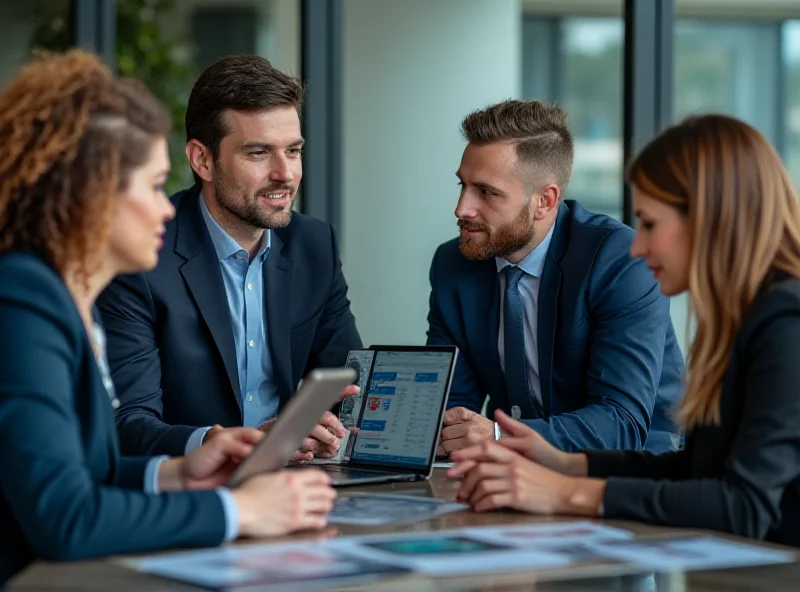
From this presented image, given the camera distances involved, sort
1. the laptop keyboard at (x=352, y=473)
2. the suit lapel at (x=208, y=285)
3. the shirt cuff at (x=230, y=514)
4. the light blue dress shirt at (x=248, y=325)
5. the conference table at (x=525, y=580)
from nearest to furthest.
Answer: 1. the conference table at (x=525, y=580)
2. the shirt cuff at (x=230, y=514)
3. the laptop keyboard at (x=352, y=473)
4. the suit lapel at (x=208, y=285)
5. the light blue dress shirt at (x=248, y=325)

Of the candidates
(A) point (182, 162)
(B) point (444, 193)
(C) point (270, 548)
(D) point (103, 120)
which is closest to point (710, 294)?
(C) point (270, 548)

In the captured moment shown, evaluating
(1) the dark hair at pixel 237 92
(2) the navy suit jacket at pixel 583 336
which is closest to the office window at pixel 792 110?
(2) the navy suit jacket at pixel 583 336

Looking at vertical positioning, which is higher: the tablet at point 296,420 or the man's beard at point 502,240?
the man's beard at point 502,240

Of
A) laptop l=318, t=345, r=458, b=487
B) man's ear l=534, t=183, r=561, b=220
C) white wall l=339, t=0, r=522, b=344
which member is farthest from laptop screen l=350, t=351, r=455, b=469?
white wall l=339, t=0, r=522, b=344

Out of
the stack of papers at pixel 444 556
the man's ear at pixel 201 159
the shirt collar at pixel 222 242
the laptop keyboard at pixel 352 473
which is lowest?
the laptop keyboard at pixel 352 473

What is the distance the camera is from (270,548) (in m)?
1.74

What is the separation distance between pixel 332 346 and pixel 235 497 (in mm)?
1645

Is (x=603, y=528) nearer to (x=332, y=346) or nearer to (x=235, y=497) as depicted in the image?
(x=235, y=497)

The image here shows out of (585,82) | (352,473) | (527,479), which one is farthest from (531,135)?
(585,82)

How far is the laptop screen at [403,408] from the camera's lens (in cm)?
252

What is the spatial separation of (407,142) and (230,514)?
381 cm

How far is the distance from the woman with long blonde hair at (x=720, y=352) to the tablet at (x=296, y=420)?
1.03 ft

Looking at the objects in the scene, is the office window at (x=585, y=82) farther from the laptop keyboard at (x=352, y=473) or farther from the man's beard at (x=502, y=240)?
the laptop keyboard at (x=352, y=473)

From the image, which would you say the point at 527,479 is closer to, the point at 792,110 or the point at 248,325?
the point at 248,325
